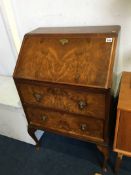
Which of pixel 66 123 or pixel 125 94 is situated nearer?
pixel 125 94

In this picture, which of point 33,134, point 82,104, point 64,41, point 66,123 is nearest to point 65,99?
point 82,104

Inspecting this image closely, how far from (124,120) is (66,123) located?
422 mm

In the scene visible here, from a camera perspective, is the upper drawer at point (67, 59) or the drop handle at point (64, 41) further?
the drop handle at point (64, 41)

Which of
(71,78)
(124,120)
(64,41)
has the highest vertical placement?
(64,41)

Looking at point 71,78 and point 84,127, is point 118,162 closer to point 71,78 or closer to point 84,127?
point 84,127

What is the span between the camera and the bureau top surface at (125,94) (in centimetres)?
104

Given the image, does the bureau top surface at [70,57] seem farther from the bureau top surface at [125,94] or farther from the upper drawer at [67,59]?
the bureau top surface at [125,94]

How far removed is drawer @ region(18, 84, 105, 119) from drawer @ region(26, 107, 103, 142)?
6 cm

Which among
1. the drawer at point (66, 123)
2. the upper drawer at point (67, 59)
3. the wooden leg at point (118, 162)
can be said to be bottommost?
the wooden leg at point (118, 162)

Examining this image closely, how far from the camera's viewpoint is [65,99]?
1.21m

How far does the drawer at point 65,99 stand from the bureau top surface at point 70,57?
7cm

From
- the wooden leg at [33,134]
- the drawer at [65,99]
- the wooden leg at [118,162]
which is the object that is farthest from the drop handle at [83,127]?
the wooden leg at [33,134]

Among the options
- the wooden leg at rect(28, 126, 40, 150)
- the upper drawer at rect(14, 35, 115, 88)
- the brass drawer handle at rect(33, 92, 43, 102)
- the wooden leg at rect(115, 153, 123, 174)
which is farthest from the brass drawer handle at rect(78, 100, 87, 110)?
the wooden leg at rect(28, 126, 40, 150)

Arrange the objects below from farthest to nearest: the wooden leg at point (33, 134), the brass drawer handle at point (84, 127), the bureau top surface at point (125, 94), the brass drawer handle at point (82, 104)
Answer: the wooden leg at point (33, 134) < the brass drawer handle at point (84, 127) < the brass drawer handle at point (82, 104) < the bureau top surface at point (125, 94)
